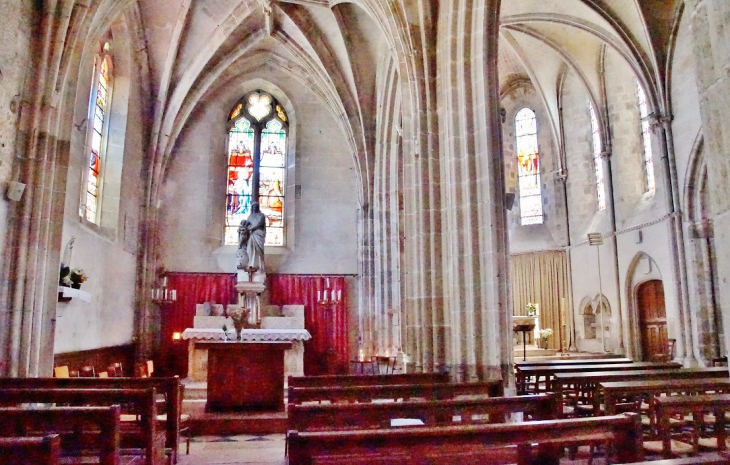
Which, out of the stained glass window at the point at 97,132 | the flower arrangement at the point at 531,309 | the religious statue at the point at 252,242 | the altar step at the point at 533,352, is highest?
the stained glass window at the point at 97,132

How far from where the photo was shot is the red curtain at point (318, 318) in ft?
59.6

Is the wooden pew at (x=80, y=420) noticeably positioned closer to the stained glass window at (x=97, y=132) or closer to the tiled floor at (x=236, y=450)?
the tiled floor at (x=236, y=450)

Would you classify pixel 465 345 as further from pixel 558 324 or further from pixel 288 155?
pixel 288 155

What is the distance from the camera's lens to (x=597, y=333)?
17.4 m

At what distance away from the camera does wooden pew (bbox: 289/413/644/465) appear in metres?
2.86

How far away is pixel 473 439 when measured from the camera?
9.99 ft

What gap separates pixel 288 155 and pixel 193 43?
4904mm

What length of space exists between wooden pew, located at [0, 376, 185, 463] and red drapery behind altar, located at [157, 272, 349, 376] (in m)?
11.3

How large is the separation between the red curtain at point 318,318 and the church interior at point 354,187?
3.0 inches

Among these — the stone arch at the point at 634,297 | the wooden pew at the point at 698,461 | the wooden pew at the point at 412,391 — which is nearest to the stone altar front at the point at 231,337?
the wooden pew at the point at 412,391

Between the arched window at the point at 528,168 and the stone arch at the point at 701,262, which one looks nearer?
the stone arch at the point at 701,262

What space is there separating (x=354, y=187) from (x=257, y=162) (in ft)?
11.8

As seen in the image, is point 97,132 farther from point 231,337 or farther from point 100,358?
point 231,337

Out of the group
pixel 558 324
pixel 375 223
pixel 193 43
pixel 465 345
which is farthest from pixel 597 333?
pixel 193 43
